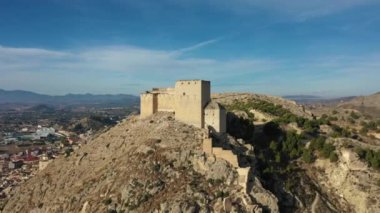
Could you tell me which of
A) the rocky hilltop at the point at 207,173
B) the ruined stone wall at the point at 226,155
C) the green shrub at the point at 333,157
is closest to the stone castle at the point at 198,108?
the rocky hilltop at the point at 207,173

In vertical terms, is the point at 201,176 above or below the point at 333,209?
above

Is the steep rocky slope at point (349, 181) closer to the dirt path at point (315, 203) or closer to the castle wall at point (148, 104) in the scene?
the dirt path at point (315, 203)

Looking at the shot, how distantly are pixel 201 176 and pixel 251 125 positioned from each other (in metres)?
18.1

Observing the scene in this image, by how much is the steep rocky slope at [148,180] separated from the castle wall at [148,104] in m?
1.35

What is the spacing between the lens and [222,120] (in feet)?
160

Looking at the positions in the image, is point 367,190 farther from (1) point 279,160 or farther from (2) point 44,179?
(2) point 44,179

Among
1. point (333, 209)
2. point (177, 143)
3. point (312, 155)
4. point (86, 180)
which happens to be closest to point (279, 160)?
point (312, 155)

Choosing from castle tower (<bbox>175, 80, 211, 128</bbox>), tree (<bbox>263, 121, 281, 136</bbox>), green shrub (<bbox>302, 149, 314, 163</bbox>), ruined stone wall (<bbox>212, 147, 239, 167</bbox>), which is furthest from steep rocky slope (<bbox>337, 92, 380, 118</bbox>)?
ruined stone wall (<bbox>212, 147, 239, 167</bbox>)

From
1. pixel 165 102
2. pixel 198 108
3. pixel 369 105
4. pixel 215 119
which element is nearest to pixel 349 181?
pixel 215 119

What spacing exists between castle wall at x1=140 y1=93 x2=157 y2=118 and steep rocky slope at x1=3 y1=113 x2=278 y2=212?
4.43 feet

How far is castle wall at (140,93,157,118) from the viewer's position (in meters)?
53.8

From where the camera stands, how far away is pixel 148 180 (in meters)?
42.1

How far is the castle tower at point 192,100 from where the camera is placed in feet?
158

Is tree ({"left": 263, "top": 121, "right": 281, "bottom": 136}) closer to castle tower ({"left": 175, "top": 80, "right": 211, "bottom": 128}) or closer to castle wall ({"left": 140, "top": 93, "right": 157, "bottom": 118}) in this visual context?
castle tower ({"left": 175, "top": 80, "right": 211, "bottom": 128})
